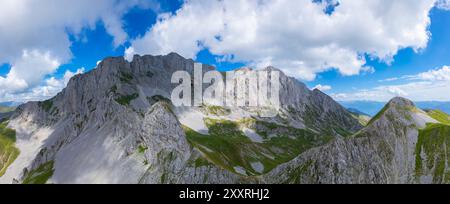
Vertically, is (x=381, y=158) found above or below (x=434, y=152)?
below

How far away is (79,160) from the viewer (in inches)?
7613

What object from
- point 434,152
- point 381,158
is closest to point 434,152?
point 434,152

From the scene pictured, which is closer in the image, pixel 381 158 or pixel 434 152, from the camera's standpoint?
pixel 434 152

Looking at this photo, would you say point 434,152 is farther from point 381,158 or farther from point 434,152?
point 381,158

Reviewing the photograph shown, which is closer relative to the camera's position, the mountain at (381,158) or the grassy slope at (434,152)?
the grassy slope at (434,152)

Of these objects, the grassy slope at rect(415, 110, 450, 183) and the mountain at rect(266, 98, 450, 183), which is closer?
the grassy slope at rect(415, 110, 450, 183)

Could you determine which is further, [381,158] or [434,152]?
[381,158]

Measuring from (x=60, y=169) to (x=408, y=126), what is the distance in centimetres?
18508

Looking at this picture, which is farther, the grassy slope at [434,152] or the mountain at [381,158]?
the mountain at [381,158]

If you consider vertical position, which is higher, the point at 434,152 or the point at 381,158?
the point at 434,152

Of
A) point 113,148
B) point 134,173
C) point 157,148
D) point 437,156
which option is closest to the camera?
point 437,156
